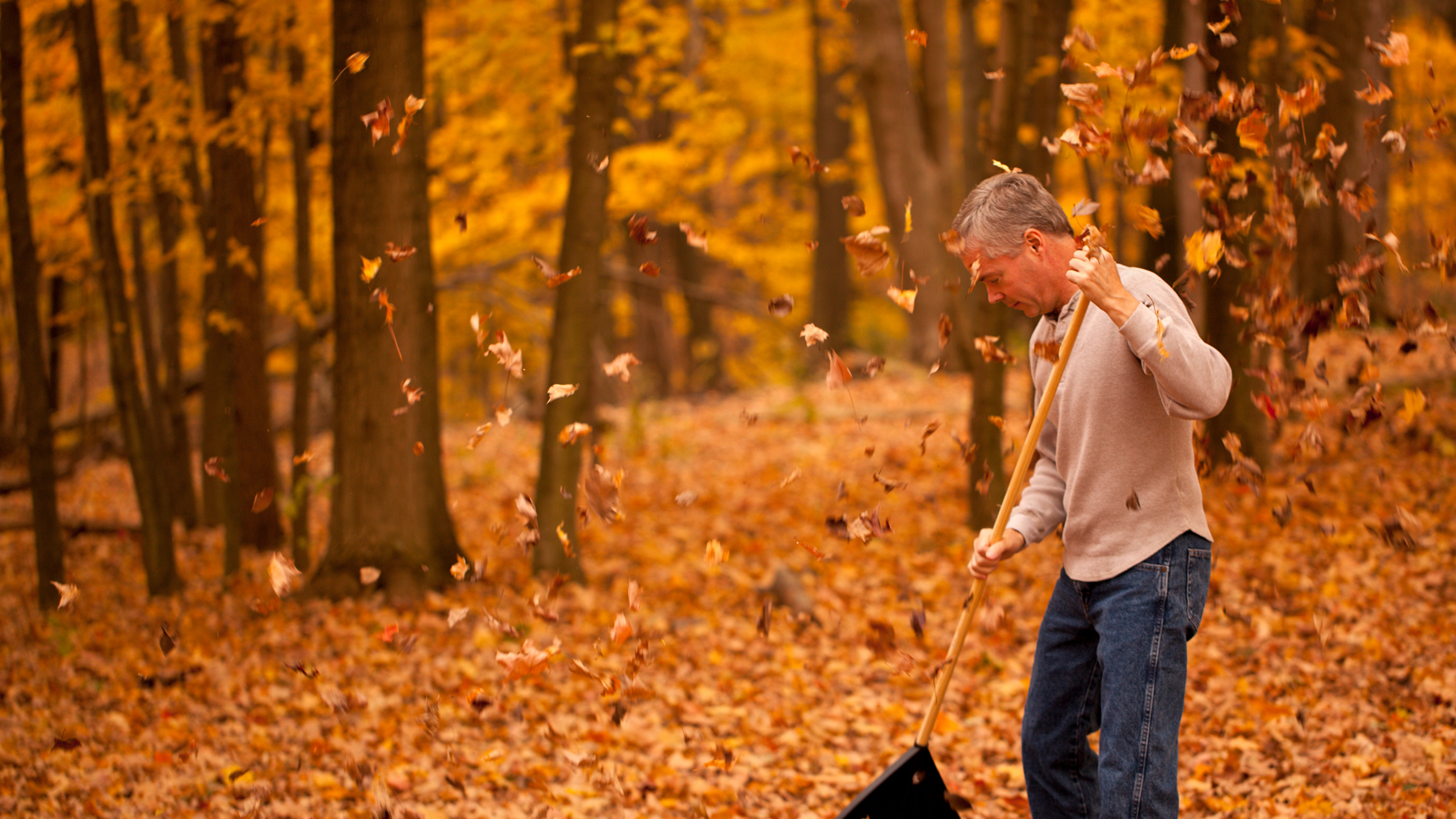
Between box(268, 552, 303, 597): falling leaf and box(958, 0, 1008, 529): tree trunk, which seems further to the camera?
box(958, 0, 1008, 529): tree trunk

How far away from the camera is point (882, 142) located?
319 inches

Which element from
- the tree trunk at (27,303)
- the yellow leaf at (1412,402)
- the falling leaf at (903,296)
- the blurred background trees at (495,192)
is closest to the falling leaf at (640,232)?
the blurred background trees at (495,192)

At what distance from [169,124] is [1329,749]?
7.50 metres

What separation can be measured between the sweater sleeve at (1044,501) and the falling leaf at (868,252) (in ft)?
2.67

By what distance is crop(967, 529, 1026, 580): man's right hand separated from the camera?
2.55 meters

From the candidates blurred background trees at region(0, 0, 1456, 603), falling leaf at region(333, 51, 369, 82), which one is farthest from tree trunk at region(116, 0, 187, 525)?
falling leaf at region(333, 51, 369, 82)

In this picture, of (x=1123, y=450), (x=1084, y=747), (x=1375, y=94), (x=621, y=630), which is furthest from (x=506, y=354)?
(x=1375, y=94)

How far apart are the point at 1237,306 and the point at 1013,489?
3264 mm

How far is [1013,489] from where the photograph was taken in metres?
2.69

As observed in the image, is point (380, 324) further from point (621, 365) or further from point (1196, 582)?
point (1196, 582)

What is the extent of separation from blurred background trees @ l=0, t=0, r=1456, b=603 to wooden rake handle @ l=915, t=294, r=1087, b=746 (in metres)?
0.60

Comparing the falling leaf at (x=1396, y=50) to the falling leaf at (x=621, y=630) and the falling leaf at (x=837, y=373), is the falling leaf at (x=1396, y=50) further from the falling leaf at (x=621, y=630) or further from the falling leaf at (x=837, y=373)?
the falling leaf at (x=621, y=630)

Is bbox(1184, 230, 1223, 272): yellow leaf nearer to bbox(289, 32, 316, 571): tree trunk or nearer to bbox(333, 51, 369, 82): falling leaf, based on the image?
bbox(333, 51, 369, 82): falling leaf

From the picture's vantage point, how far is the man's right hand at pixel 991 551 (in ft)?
8.38
